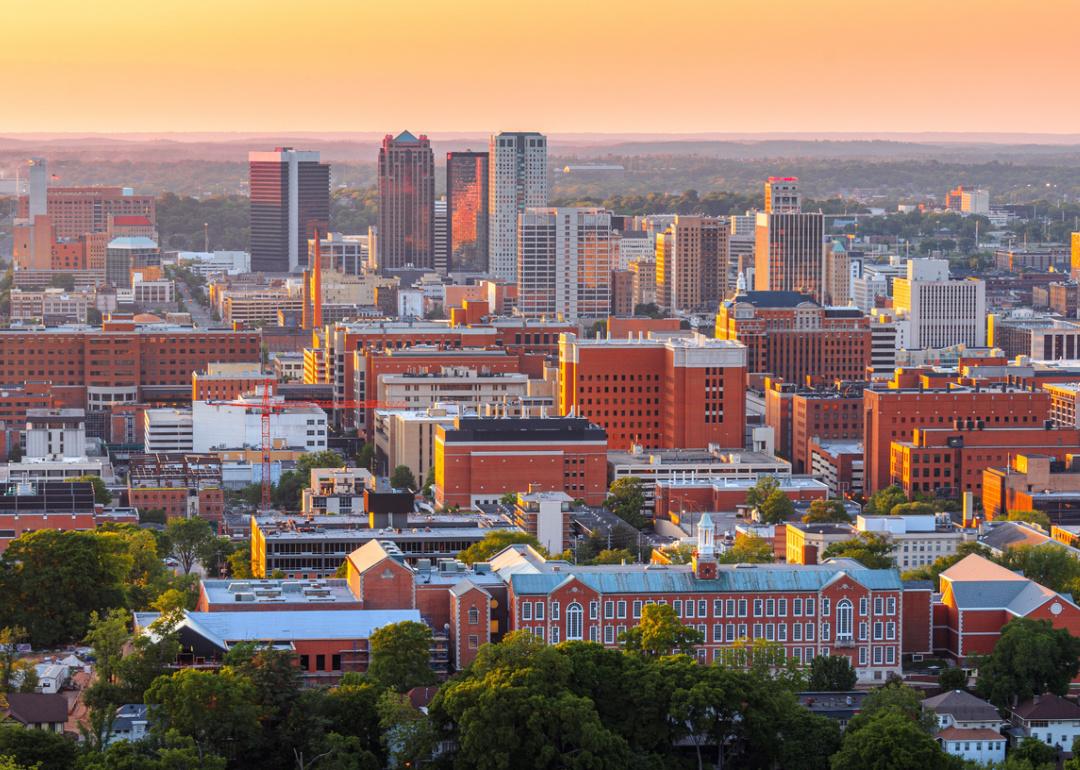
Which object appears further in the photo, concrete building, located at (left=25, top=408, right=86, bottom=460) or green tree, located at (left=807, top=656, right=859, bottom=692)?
concrete building, located at (left=25, top=408, right=86, bottom=460)

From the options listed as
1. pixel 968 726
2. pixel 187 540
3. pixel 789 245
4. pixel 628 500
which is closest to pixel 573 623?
pixel 968 726

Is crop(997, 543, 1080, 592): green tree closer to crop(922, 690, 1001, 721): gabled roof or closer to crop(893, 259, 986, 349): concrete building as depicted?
crop(922, 690, 1001, 721): gabled roof

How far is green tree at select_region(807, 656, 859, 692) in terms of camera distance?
5309 cm

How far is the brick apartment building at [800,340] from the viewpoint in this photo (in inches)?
4252

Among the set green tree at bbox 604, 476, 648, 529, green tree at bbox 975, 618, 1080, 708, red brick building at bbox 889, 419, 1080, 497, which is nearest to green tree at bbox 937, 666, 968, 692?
green tree at bbox 975, 618, 1080, 708

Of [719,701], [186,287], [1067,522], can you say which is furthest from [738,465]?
[186,287]

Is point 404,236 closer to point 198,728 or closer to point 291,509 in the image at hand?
point 291,509

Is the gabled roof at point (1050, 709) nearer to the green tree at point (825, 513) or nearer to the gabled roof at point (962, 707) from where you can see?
the gabled roof at point (962, 707)

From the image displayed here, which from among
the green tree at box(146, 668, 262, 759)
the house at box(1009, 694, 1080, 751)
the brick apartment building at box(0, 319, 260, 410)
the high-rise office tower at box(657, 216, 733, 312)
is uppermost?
the high-rise office tower at box(657, 216, 733, 312)

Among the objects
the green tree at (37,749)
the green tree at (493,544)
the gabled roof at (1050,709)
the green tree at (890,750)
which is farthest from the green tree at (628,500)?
the green tree at (37,749)

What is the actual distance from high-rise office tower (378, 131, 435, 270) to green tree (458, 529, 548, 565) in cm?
12686

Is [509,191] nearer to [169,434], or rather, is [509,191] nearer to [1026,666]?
[169,434]

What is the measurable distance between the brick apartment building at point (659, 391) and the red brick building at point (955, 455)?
8.86 metres

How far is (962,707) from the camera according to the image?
49.9 meters
